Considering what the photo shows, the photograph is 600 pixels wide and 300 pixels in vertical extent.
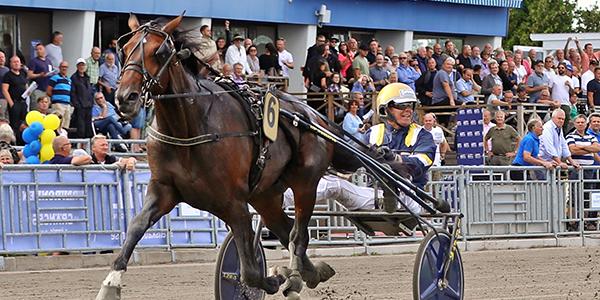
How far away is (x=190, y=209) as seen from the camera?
13.1 metres

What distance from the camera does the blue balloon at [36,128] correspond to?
12.8m

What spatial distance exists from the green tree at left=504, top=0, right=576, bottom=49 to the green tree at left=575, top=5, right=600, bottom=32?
110cm

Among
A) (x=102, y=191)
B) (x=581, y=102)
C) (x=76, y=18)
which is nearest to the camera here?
(x=102, y=191)

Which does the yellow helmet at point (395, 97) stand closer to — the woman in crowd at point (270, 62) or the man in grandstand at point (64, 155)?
the man in grandstand at point (64, 155)

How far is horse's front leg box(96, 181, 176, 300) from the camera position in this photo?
7102mm

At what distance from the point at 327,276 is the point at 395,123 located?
115 centimetres

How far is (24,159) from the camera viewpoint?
42.2 feet

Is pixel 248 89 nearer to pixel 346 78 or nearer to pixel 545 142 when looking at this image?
pixel 545 142

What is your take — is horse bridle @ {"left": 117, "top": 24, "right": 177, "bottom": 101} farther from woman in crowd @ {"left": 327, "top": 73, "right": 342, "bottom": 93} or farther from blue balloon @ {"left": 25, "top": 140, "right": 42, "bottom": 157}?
woman in crowd @ {"left": 327, "top": 73, "right": 342, "bottom": 93}

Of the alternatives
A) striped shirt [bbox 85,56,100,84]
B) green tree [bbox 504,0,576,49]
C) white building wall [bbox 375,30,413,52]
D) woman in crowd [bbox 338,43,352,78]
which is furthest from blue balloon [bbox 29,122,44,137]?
green tree [bbox 504,0,576,49]

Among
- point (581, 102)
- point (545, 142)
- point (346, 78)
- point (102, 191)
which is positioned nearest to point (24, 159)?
point (102, 191)

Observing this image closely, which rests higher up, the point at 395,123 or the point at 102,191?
the point at 395,123

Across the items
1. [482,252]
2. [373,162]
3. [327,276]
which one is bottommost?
[482,252]

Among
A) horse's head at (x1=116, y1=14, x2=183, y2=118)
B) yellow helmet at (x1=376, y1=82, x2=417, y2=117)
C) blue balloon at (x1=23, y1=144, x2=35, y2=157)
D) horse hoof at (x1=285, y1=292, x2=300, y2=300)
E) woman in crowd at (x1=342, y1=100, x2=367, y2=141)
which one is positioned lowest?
horse hoof at (x1=285, y1=292, x2=300, y2=300)
